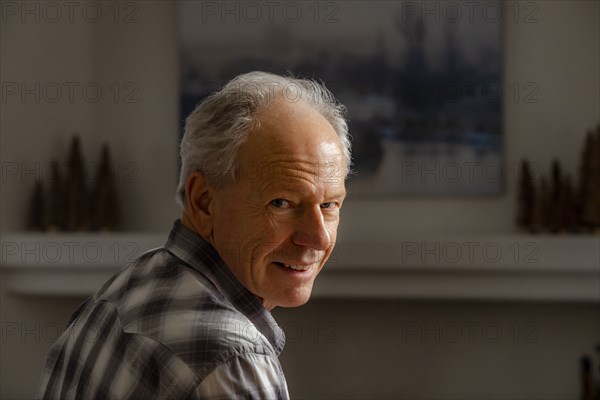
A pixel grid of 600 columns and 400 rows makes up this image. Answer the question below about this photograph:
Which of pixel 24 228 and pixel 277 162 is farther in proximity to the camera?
pixel 24 228

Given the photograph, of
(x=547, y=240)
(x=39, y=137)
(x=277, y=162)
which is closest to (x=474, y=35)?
(x=547, y=240)

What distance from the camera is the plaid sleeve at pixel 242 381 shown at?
85 centimetres

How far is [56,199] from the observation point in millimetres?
3521

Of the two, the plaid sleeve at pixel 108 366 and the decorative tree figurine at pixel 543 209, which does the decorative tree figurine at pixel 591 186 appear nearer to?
the decorative tree figurine at pixel 543 209

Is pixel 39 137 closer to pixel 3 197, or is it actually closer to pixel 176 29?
pixel 3 197

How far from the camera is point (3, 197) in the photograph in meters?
3.42

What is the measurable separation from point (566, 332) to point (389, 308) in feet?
2.56

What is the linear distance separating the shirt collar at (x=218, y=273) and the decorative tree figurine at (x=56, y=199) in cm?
252

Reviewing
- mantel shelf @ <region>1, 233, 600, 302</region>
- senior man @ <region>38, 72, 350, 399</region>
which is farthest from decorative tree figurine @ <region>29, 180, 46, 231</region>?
senior man @ <region>38, 72, 350, 399</region>

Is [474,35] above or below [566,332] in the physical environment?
above

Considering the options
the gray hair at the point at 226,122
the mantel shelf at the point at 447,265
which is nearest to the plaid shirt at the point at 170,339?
the gray hair at the point at 226,122

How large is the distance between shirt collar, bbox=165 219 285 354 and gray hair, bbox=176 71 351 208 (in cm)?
9

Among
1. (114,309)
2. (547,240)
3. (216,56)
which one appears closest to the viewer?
(114,309)

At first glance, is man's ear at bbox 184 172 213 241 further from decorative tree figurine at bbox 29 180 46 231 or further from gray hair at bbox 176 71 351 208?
decorative tree figurine at bbox 29 180 46 231
